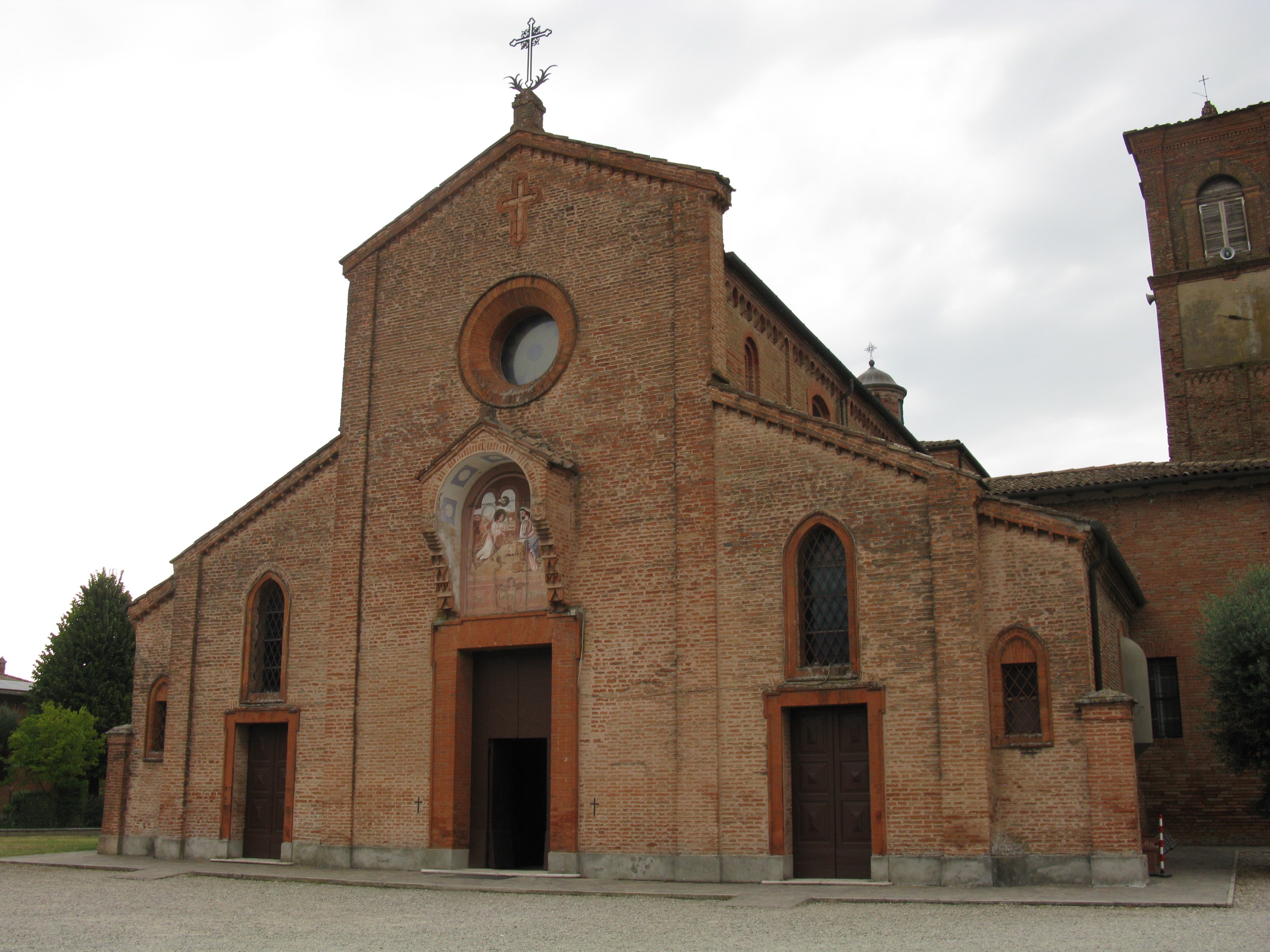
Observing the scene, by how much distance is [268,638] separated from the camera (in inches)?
799

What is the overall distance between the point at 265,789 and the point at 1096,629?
1396 cm

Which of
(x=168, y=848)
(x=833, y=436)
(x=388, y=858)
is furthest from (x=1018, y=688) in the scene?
(x=168, y=848)

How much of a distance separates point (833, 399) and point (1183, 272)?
1083 cm

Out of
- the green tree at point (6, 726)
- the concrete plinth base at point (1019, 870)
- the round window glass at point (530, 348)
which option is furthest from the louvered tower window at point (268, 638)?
the green tree at point (6, 726)

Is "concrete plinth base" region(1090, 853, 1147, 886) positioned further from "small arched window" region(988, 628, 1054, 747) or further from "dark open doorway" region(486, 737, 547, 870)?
"dark open doorway" region(486, 737, 547, 870)

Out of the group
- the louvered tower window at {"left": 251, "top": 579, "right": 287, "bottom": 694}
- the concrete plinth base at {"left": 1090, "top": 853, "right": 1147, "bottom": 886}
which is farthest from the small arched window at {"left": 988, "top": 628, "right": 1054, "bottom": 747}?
the louvered tower window at {"left": 251, "top": 579, "right": 287, "bottom": 694}

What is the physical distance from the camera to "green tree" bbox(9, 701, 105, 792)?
3228cm

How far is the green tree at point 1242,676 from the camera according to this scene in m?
16.2

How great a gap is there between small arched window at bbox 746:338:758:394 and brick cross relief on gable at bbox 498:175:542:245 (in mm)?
4309

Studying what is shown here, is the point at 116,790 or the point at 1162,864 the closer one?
the point at 1162,864

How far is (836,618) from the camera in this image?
620 inches

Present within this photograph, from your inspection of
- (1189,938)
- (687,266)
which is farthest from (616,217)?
(1189,938)

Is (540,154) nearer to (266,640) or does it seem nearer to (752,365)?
(752,365)

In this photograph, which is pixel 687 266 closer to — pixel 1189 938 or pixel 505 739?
pixel 505 739
